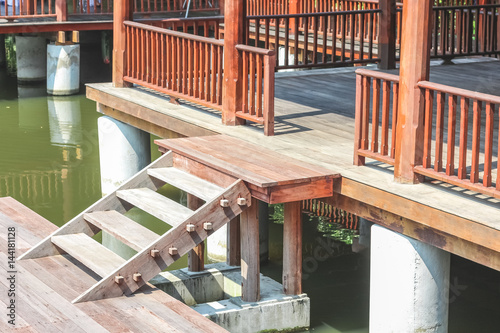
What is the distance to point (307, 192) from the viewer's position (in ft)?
25.4

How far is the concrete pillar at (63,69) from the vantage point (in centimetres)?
2000

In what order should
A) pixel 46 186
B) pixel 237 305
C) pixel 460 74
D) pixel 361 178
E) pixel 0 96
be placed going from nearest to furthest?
pixel 361 178, pixel 237 305, pixel 460 74, pixel 46 186, pixel 0 96

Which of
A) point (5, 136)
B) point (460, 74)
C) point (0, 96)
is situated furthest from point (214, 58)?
point (0, 96)

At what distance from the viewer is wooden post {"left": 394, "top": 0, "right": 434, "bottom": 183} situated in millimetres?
7289

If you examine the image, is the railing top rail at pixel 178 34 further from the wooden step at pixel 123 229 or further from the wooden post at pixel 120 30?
the wooden step at pixel 123 229

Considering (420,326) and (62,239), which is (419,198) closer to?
(420,326)

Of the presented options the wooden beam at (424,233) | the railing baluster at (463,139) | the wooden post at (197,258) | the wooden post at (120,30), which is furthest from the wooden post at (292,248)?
the wooden post at (120,30)

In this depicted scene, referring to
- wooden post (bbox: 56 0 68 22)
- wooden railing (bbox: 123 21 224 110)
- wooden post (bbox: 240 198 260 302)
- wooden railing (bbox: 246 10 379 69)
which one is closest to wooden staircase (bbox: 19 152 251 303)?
wooden post (bbox: 240 198 260 302)

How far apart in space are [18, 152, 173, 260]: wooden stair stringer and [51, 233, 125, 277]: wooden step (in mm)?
64

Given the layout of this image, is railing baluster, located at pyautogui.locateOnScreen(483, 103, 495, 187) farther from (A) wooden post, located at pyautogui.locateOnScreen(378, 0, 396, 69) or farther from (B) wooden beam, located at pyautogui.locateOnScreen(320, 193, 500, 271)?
(A) wooden post, located at pyautogui.locateOnScreen(378, 0, 396, 69)

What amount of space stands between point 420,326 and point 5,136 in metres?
11.1

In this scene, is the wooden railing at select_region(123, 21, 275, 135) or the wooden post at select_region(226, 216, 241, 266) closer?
the wooden railing at select_region(123, 21, 275, 135)

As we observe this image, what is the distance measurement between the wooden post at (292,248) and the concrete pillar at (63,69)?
12375mm

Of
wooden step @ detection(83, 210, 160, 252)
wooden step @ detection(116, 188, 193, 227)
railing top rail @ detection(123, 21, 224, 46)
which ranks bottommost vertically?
wooden step @ detection(83, 210, 160, 252)
